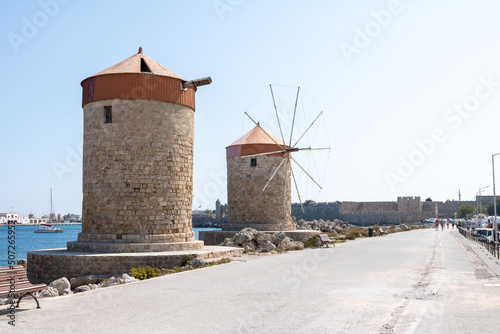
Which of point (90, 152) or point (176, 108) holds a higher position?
point (176, 108)

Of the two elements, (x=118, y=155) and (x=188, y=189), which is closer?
(x=118, y=155)

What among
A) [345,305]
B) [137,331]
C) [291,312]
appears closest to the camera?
[137,331]

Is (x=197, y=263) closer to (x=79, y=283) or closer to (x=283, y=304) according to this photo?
(x=79, y=283)

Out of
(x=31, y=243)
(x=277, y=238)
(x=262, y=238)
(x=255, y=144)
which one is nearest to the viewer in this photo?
(x=262, y=238)

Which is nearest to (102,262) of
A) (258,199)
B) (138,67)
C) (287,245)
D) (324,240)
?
(138,67)

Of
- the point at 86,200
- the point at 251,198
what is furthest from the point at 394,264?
the point at 251,198

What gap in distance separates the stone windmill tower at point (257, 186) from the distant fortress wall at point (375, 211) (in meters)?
50.9

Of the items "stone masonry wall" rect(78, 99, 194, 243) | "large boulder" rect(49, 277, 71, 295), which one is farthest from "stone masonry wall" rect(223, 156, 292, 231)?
"large boulder" rect(49, 277, 71, 295)

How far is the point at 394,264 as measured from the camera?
13984mm

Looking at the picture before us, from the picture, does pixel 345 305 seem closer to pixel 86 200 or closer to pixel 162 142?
pixel 162 142

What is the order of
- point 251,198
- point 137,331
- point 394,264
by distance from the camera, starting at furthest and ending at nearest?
point 251,198 → point 394,264 → point 137,331

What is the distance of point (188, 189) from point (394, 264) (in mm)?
7765

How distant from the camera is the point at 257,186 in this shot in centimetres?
2906

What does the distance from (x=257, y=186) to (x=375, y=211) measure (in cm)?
5998
